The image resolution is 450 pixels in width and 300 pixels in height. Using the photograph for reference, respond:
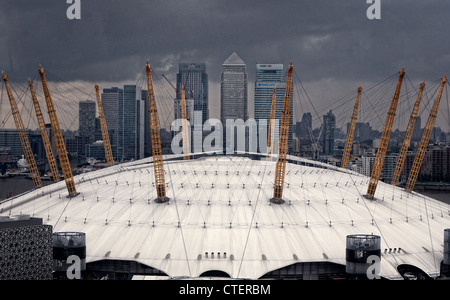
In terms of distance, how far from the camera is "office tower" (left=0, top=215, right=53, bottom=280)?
4659 cm

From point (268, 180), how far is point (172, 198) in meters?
14.0

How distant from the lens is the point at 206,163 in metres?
79.9

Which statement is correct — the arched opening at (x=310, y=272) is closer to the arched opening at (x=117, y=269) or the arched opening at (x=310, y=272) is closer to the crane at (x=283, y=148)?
the crane at (x=283, y=148)

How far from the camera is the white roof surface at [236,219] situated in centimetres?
4972

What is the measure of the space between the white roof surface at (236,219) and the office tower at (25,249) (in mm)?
4302

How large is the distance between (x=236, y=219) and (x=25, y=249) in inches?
839

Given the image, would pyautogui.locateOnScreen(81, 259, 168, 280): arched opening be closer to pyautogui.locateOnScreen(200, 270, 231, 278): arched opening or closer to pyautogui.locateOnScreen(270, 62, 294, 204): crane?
pyautogui.locateOnScreen(200, 270, 231, 278): arched opening

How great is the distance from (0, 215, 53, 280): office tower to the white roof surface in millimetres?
4302

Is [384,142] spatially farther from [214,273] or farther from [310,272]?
[214,273]

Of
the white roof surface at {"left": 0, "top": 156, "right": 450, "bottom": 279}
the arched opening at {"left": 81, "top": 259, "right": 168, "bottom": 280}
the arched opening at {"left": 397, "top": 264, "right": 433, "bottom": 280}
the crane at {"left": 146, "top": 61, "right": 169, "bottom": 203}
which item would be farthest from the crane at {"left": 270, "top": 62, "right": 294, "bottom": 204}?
the arched opening at {"left": 81, "top": 259, "right": 168, "bottom": 280}

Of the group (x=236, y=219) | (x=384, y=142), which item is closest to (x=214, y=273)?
(x=236, y=219)

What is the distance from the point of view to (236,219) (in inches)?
2197
